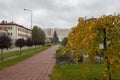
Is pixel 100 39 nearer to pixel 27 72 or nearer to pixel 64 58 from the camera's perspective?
pixel 27 72

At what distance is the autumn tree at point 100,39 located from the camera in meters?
8.84

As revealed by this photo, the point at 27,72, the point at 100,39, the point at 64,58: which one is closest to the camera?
the point at 100,39

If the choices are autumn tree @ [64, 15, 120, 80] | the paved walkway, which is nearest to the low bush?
the paved walkway

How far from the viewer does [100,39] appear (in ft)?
30.7

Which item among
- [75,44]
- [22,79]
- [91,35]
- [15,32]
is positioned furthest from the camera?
[15,32]

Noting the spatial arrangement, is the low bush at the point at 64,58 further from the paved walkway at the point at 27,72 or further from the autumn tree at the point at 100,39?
the autumn tree at the point at 100,39

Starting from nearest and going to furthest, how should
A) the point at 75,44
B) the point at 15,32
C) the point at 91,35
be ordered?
the point at 91,35, the point at 75,44, the point at 15,32

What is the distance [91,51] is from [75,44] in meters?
0.61

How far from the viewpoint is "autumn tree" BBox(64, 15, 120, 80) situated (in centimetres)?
884

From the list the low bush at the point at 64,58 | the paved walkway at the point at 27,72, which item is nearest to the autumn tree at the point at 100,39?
the paved walkway at the point at 27,72

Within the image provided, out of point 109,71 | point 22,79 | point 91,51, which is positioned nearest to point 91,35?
point 91,51

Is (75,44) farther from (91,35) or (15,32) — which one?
(15,32)

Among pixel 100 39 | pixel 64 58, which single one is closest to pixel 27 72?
pixel 100 39

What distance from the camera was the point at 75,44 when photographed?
920 centimetres
